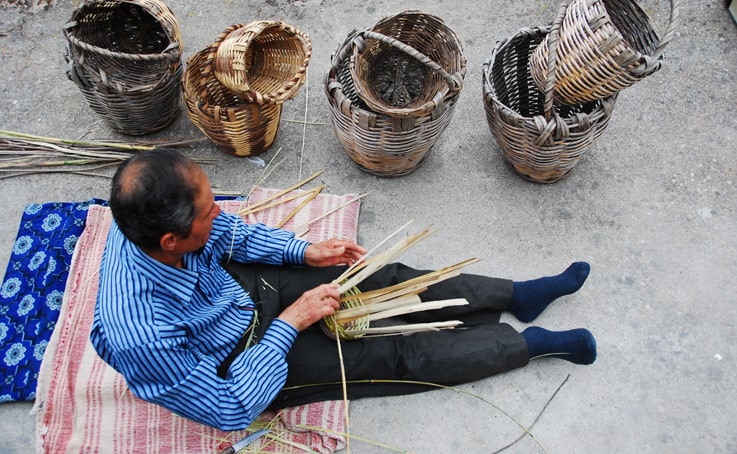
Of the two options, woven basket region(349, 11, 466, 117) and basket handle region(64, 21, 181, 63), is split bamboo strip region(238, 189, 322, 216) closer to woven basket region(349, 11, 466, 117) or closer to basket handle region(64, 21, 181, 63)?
woven basket region(349, 11, 466, 117)

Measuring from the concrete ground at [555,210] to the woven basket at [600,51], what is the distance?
528 mm

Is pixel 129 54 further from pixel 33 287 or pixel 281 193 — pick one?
pixel 33 287

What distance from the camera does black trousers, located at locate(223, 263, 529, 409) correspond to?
2.09 m

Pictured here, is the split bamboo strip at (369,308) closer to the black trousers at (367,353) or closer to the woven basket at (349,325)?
the woven basket at (349,325)

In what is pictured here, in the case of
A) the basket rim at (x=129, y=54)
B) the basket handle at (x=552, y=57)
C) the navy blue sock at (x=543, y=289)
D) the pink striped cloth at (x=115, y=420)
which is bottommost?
the pink striped cloth at (x=115, y=420)

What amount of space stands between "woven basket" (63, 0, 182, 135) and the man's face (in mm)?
1259

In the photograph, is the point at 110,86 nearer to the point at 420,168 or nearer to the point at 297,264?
the point at 297,264

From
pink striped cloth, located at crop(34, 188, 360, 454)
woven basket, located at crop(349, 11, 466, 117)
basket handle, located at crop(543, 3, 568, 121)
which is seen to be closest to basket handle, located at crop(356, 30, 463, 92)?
woven basket, located at crop(349, 11, 466, 117)

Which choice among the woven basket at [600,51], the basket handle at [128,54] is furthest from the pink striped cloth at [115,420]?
the woven basket at [600,51]

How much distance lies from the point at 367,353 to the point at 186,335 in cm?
65

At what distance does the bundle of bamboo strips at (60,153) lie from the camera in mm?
2895

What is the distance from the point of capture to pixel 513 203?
276 centimetres

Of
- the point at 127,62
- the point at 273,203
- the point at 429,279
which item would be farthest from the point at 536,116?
the point at 127,62

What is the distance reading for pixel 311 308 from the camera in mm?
1954
